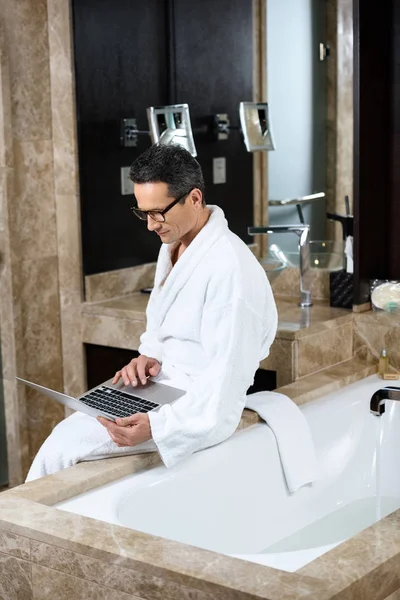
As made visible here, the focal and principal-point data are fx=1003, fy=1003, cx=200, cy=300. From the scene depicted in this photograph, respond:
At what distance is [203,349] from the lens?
8.68 ft

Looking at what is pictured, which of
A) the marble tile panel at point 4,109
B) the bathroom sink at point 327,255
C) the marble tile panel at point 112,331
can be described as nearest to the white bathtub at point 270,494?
the bathroom sink at point 327,255

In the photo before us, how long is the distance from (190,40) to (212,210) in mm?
1348

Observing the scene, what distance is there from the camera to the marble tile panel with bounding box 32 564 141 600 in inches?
76.9

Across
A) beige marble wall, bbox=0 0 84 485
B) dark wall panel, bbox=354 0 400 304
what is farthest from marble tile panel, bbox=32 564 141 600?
dark wall panel, bbox=354 0 400 304

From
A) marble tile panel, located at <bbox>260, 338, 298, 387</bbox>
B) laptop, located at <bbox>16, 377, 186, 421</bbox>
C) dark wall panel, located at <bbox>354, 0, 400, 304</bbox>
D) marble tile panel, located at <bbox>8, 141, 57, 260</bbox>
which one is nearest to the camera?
laptop, located at <bbox>16, 377, 186, 421</bbox>

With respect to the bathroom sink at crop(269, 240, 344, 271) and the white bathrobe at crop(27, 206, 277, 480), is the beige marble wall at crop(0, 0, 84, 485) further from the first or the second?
the white bathrobe at crop(27, 206, 277, 480)

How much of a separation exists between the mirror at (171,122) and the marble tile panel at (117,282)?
1.69 feet

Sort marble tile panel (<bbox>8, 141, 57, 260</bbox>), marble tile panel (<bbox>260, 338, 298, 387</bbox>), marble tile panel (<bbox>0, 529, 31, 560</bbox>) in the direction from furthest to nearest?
marble tile panel (<bbox>8, 141, 57, 260</bbox>), marble tile panel (<bbox>260, 338, 298, 387</bbox>), marble tile panel (<bbox>0, 529, 31, 560</bbox>)

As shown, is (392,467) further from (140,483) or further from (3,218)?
(3,218)

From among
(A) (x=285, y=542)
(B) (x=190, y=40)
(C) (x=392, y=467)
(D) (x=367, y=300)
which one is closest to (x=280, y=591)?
(A) (x=285, y=542)

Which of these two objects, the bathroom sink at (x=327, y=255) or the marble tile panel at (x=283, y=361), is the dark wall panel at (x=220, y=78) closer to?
the bathroom sink at (x=327, y=255)

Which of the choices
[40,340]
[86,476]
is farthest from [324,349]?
[86,476]

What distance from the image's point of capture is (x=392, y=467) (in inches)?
124

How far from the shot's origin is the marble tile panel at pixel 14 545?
206 cm
